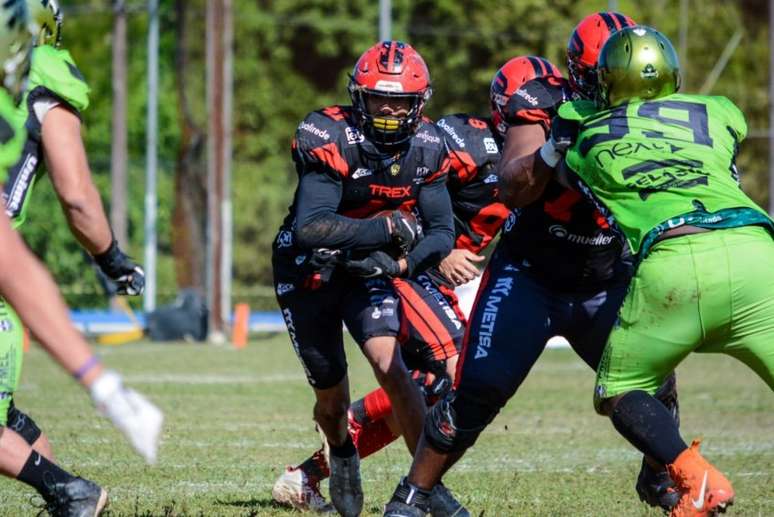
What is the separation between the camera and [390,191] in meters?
6.01

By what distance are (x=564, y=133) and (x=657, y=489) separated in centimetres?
176

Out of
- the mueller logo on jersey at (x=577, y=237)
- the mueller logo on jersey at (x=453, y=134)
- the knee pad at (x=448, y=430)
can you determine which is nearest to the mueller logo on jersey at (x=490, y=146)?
the mueller logo on jersey at (x=453, y=134)

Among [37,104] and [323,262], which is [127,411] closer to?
[37,104]

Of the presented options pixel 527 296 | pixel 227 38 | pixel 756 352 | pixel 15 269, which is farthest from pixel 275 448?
pixel 227 38

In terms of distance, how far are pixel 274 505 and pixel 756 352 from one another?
256 cm

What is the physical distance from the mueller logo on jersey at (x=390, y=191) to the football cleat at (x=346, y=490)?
1.21 metres

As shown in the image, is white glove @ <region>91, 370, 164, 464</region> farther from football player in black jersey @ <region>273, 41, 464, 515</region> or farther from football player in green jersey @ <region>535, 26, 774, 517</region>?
football player in black jersey @ <region>273, 41, 464, 515</region>

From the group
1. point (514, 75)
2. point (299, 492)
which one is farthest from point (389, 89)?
point (299, 492)

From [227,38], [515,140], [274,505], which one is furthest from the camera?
[227,38]

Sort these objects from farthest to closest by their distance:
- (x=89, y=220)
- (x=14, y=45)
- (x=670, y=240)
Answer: (x=89, y=220) → (x=670, y=240) → (x=14, y=45)

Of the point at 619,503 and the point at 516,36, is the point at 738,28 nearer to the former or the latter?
the point at 516,36

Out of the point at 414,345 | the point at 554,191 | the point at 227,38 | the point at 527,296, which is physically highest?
the point at 554,191

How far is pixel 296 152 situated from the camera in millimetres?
5883

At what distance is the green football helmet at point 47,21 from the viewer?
15.5 feet
